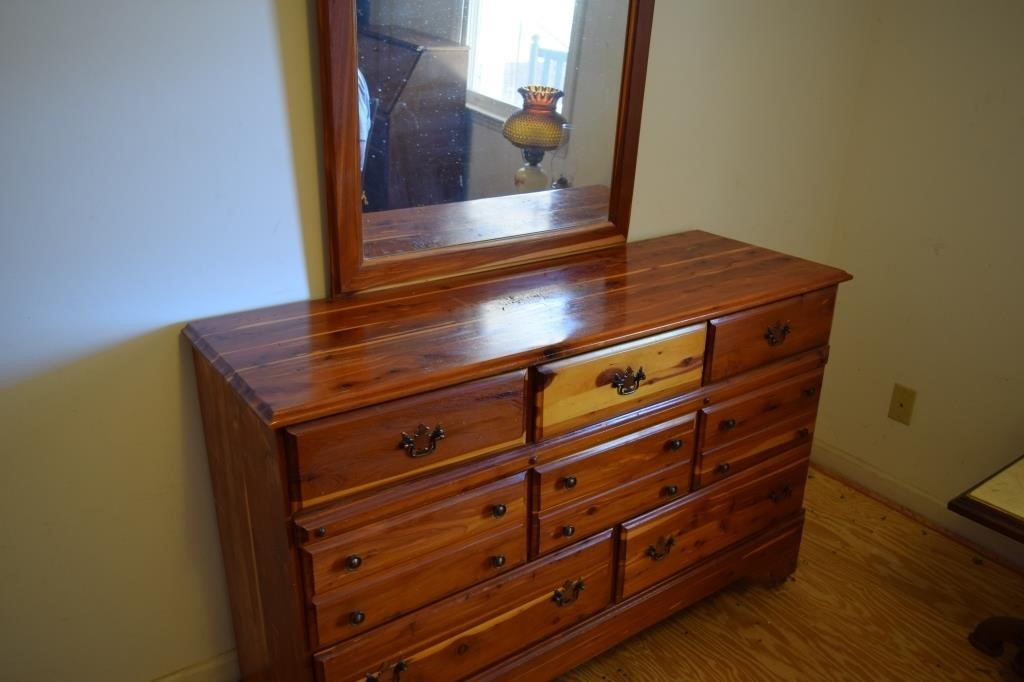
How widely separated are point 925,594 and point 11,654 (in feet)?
6.70

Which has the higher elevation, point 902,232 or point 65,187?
point 65,187

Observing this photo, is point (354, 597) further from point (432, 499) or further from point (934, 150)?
point (934, 150)

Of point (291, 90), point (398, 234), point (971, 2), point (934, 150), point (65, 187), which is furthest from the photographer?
point (934, 150)

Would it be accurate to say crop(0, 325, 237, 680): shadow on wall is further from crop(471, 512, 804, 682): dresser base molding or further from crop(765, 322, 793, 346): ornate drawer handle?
crop(765, 322, 793, 346): ornate drawer handle

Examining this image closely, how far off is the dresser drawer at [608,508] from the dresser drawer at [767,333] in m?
0.23

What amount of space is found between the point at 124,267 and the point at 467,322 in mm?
577

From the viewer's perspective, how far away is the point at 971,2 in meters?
2.07

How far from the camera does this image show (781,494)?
2.01m

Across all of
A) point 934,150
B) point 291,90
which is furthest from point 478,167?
point 934,150

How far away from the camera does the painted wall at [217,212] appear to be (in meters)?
1.31

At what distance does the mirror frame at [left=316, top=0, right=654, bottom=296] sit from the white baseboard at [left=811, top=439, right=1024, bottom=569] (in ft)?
3.90

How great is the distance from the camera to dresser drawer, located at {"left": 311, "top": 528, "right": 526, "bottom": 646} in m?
1.32

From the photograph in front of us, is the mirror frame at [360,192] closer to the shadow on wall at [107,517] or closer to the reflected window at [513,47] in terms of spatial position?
the reflected window at [513,47]

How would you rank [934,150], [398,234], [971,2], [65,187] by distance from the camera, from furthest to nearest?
[934,150]
[971,2]
[398,234]
[65,187]
